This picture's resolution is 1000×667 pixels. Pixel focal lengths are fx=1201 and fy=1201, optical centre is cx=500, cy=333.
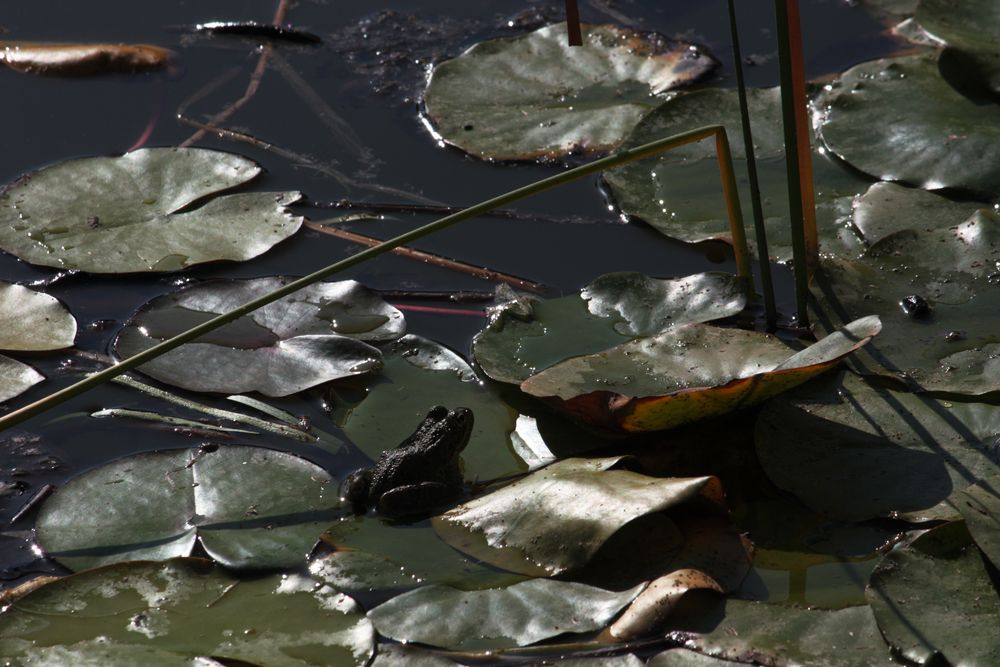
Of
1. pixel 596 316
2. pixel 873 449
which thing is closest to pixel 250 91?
pixel 596 316

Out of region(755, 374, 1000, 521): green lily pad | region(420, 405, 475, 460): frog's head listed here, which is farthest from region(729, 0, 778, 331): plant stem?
region(420, 405, 475, 460): frog's head

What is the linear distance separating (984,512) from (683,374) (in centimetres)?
67

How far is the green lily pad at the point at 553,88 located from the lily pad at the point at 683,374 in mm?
1038

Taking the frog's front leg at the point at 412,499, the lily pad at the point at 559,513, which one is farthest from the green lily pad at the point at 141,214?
the lily pad at the point at 559,513

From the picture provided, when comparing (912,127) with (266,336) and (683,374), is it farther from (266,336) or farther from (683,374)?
(266,336)

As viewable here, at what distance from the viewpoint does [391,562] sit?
89.7 inches

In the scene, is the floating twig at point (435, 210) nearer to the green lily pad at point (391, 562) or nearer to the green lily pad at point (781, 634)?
the green lily pad at point (391, 562)

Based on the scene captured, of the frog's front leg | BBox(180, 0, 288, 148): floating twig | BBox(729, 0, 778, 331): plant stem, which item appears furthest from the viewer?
BBox(180, 0, 288, 148): floating twig

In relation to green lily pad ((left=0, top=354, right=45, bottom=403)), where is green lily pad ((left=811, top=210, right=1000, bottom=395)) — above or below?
below

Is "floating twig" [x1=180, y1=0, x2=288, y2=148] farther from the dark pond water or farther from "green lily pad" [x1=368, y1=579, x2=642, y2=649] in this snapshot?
"green lily pad" [x1=368, y1=579, x2=642, y2=649]

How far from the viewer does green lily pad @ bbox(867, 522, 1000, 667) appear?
77.3 inches

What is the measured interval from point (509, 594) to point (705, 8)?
2.74 meters

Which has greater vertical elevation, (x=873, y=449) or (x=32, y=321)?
(x=32, y=321)

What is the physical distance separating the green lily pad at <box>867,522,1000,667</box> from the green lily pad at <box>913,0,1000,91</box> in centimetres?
170
